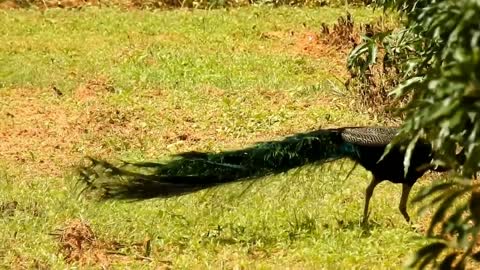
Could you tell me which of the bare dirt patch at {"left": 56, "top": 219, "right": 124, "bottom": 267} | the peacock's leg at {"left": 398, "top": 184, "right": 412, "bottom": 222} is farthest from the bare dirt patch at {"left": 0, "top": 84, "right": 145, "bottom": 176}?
the peacock's leg at {"left": 398, "top": 184, "right": 412, "bottom": 222}

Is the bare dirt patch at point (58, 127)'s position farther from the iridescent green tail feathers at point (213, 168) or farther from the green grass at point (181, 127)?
the iridescent green tail feathers at point (213, 168)

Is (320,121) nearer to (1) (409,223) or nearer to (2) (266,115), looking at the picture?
(2) (266,115)

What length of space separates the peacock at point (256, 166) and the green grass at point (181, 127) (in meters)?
0.12

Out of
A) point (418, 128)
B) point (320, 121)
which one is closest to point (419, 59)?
point (418, 128)

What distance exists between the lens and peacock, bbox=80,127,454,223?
20.3ft

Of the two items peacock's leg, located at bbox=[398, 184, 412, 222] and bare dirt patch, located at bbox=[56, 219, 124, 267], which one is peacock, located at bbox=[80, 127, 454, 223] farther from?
bare dirt patch, located at bbox=[56, 219, 124, 267]

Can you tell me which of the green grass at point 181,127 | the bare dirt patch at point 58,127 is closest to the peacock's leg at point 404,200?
the green grass at point 181,127

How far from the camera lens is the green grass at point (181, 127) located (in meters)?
6.06

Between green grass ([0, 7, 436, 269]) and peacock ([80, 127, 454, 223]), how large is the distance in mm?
119

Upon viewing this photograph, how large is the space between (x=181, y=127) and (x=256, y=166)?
12.3ft

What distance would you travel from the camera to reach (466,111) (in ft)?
8.91

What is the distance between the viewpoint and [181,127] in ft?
32.9

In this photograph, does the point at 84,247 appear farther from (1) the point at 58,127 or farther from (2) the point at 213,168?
(1) the point at 58,127

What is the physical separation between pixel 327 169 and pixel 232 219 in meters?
0.67
